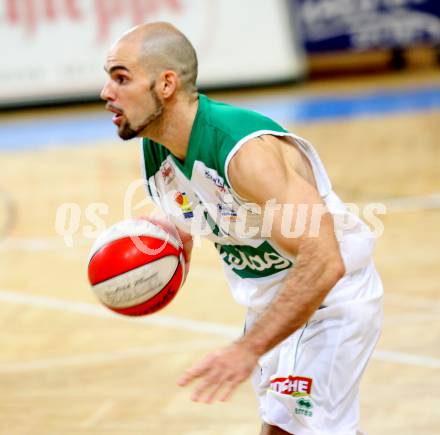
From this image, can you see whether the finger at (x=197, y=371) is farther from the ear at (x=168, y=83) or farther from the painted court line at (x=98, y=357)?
the painted court line at (x=98, y=357)

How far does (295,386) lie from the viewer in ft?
12.2

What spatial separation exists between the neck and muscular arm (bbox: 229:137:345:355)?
0.32m

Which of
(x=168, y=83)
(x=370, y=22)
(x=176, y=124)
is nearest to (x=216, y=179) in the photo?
(x=176, y=124)

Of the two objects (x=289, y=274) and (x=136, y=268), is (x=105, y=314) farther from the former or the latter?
(x=289, y=274)

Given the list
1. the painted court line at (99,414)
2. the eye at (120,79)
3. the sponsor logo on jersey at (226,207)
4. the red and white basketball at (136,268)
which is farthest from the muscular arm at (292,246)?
the painted court line at (99,414)

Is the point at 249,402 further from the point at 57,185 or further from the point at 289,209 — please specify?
the point at 57,185

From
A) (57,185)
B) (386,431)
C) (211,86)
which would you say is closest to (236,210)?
(386,431)

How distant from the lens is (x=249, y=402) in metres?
5.31

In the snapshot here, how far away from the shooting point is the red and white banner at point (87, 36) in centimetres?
1429

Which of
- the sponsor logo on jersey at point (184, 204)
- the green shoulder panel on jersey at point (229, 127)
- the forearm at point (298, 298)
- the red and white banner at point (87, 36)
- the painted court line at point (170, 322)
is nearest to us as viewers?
the forearm at point (298, 298)

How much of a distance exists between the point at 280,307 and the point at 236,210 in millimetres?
521

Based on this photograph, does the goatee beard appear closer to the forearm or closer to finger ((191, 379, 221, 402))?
the forearm

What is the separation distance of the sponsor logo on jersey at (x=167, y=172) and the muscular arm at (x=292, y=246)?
0.47 metres

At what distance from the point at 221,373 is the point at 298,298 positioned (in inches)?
13.4
